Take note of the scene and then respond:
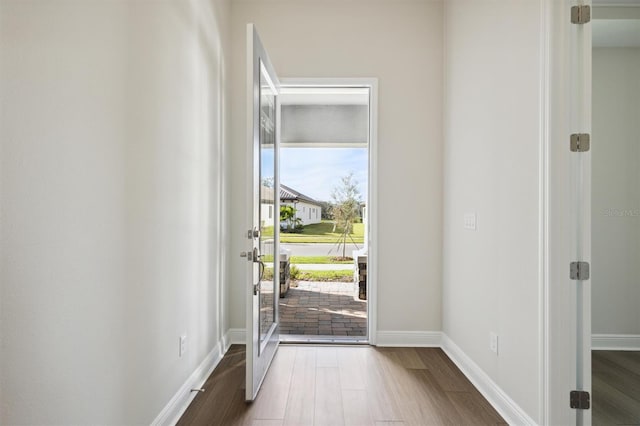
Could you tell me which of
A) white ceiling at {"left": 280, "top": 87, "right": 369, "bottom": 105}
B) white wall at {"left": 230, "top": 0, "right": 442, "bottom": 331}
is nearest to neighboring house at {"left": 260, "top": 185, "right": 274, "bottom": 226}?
white wall at {"left": 230, "top": 0, "right": 442, "bottom": 331}

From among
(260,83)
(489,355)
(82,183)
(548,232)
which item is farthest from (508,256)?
(82,183)

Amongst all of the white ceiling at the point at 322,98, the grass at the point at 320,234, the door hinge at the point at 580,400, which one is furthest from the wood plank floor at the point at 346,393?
the white ceiling at the point at 322,98

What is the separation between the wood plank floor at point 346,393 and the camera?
2137 millimetres

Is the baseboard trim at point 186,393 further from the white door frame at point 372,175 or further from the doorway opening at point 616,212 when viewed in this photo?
the doorway opening at point 616,212

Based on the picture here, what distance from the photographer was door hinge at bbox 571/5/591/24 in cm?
180

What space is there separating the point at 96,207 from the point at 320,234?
5.45 metres

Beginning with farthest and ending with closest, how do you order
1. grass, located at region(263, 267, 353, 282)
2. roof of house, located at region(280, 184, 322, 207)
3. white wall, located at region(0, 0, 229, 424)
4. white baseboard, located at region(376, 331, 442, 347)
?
roof of house, located at region(280, 184, 322, 207), grass, located at region(263, 267, 353, 282), white baseboard, located at region(376, 331, 442, 347), white wall, located at region(0, 0, 229, 424)

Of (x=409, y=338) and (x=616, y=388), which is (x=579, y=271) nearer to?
(x=616, y=388)

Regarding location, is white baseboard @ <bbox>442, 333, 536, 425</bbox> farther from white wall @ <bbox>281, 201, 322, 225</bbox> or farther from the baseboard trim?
white wall @ <bbox>281, 201, 322, 225</bbox>

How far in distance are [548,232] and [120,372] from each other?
2038 millimetres

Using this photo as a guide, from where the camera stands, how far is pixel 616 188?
→ 6.75ft

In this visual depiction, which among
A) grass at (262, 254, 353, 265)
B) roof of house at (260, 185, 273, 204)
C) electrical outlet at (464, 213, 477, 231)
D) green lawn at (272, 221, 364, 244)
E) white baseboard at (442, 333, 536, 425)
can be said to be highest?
roof of house at (260, 185, 273, 204)

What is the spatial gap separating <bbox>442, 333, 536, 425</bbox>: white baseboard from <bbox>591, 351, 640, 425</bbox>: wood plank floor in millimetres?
347

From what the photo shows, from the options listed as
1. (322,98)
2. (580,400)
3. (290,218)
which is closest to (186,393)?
(580,400)
